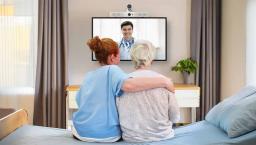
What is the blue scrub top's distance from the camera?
2.35 m

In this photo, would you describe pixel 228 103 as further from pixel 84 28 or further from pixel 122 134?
pixel 84 28

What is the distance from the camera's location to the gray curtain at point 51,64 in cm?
483

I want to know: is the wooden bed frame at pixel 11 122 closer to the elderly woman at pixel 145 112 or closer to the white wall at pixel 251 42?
the elderly woman at pixel 145 112

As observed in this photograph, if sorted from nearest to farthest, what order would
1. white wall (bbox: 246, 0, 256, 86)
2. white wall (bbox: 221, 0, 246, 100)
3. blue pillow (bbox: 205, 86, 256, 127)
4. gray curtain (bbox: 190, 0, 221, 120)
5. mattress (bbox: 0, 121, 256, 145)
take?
1. mattress (bbox: 0, 121, 256, 145)
2. blue pillow (bbox: 205, 86, 256, 127)
3. white wall (bbox: 246, 0, 256, 86)
4. white wall (bbox: 221, 0, 246, 100)
5. gray curtain (bbox: 190, 0, 221, 120)

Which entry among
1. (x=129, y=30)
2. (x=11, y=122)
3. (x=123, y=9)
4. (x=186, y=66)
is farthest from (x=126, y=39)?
(x=11, y=122)

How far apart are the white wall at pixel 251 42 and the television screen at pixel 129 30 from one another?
116cm

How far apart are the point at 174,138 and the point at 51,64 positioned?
9.40ft

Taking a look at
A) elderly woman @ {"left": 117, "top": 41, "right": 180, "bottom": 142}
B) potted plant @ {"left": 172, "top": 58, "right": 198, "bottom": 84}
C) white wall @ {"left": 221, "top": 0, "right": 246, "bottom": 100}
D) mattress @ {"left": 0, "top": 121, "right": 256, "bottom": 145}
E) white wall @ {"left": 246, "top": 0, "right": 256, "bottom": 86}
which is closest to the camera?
mattress @ {"left": 0, "top": 121, "right": 256, "bottom": 145}

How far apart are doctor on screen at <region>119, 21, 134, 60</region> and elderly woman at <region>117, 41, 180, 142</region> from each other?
2.51m

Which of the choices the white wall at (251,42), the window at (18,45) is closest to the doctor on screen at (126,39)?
the window at (18,45)

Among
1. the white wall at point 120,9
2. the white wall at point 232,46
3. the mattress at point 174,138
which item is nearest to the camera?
the mattress at point 174,138

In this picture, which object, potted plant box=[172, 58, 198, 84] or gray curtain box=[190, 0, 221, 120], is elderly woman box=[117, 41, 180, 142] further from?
gray curtain box=[190, 0, 221, 120]

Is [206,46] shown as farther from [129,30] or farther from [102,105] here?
[102,105]

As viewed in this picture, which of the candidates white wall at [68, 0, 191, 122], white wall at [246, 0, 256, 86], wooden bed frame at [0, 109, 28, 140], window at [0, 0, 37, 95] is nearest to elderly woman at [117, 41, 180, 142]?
wooden bed frame at [0, 109, 28, 140]
